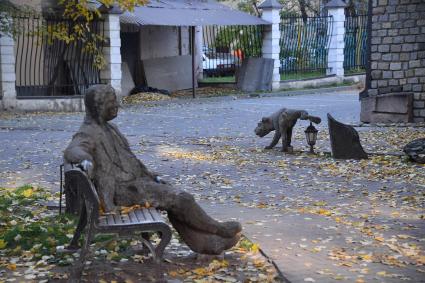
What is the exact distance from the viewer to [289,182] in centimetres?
1031

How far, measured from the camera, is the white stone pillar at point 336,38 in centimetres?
2844

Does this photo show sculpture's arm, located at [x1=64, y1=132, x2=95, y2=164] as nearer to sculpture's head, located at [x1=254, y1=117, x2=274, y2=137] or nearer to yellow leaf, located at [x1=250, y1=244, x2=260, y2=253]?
yellow leaf, located at [x1=250, y1=244, x2=260, y2=253]

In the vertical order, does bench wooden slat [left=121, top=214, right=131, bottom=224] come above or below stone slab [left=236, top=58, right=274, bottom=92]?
below

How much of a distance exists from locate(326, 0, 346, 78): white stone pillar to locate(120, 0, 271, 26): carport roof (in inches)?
120

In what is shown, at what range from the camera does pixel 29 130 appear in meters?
17.1

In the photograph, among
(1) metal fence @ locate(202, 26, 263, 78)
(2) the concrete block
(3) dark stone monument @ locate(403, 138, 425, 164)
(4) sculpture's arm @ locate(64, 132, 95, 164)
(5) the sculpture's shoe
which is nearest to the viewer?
(4) sculpture's arm @ locate(64, 132, 95, 164)

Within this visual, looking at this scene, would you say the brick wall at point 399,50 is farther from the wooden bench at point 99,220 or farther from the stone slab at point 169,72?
the wooden bench at point 99,220

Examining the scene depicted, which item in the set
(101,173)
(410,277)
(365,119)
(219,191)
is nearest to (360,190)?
(219,191)

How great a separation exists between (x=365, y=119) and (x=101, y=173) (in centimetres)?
1318

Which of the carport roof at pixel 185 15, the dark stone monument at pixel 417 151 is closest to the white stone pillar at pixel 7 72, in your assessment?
the carport roof at pixel 185 15

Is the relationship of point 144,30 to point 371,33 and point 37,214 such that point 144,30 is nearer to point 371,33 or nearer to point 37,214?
point 371,33

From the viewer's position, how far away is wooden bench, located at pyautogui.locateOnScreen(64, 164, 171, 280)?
5.27 meters

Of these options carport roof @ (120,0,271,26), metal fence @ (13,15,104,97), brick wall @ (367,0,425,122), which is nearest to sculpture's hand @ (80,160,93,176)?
brick wall @ (367,0,425,122)

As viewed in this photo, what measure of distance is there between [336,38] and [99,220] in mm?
24119
